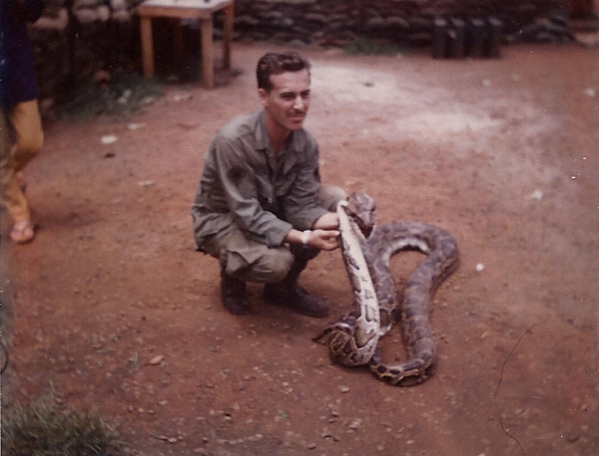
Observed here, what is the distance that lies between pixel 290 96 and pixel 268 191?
1.86 ft

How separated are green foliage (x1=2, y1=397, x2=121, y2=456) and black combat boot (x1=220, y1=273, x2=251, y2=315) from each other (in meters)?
1.28

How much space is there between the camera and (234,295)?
12.5 feet

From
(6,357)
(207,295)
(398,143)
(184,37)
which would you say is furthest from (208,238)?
(184,37)

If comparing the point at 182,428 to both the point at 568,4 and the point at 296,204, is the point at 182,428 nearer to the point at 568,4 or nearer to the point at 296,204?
the point at 296,204

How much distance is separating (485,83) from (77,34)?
507 centimetres

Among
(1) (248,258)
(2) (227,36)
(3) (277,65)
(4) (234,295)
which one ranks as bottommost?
(4) (234,295)

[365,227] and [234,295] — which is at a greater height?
[365,227]

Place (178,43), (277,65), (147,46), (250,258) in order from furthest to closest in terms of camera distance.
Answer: (178,43)
(147,46)
(250,258)
(277,65)

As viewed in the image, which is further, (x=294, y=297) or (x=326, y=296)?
(x=326, y=296)

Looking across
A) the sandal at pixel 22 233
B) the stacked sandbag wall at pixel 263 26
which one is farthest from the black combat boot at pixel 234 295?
the stacked sandbag wall at pixel 263 26

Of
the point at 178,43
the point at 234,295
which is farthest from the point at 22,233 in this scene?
the point at 178,43

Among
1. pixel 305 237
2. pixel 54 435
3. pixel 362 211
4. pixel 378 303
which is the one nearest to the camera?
pixel 54 435

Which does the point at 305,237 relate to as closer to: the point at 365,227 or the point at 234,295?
the point at 365,227

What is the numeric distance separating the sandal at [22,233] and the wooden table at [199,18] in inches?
146
